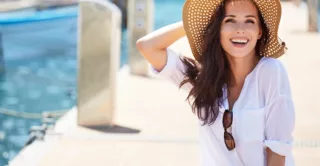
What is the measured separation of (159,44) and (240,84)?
0.40 metres

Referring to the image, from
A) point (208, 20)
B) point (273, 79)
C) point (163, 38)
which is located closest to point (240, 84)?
point (273, 79)

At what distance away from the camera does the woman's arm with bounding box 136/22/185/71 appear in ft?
8.15

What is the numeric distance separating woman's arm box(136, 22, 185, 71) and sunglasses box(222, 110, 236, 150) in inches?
15.3

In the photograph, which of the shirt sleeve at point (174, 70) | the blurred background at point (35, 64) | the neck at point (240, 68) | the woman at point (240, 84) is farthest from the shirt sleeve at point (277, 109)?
the blurred background at point (35, 64)

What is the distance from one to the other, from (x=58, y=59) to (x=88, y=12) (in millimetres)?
7789

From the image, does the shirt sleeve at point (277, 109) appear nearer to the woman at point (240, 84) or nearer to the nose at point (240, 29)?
the woman at point (240, 84)

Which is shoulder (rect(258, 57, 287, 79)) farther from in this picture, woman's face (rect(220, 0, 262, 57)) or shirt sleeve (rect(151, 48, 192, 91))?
shirt sleeve (rect(151, 48, 192, 91))

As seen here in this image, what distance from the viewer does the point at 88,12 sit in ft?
15.8

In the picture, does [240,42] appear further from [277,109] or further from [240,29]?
[277,109]

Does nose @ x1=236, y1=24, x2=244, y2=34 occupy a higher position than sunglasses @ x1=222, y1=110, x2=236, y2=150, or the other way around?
nose @ x1=236, y1=24, x2=244, y2=34

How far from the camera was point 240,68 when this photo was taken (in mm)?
2322

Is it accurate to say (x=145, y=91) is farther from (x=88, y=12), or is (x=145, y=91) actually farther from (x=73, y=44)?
(x=73, y=44)

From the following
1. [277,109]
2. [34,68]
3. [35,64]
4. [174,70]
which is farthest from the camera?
[35,64]

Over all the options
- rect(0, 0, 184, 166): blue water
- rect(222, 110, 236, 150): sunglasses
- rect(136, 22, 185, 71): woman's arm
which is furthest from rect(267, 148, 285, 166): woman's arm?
rect(0, 0, 184, 166): blue water
